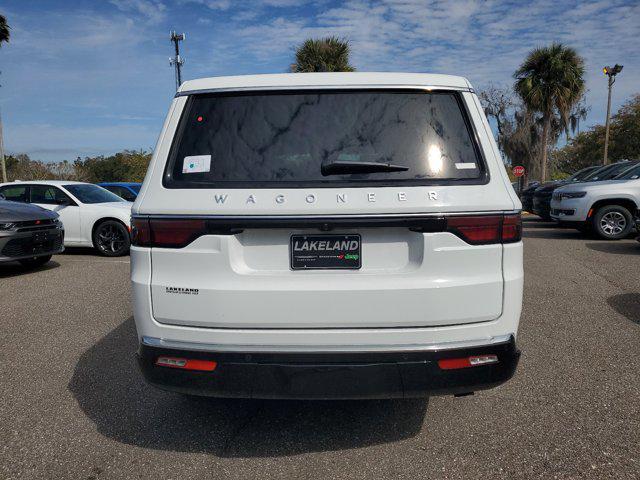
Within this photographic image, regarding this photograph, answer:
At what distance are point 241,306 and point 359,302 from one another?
1.76 feet

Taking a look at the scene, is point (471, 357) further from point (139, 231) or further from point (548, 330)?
point (548, 330)

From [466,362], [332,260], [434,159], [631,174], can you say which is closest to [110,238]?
[332,260]

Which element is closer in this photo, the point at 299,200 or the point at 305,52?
the point at 299,200

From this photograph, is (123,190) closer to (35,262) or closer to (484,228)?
(35,262)

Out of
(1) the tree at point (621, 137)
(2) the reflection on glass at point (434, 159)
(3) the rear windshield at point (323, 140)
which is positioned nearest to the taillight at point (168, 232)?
(3) the rear windshield at point (323, 140)

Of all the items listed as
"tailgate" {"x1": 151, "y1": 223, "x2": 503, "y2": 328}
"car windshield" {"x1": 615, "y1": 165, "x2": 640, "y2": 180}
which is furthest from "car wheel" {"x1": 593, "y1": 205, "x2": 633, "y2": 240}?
"tailgate" {"x1": 151, "y1": 223, "x2": 503, "y2": 328}

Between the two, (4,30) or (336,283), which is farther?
(4,30)

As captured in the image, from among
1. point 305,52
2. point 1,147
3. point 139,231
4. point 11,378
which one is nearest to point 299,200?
point 139,231

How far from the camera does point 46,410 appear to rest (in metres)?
3.25

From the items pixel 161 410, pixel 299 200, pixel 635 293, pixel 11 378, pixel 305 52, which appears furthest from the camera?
pixel 305 52

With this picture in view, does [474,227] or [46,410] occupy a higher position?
[474,227]

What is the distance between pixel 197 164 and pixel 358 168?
0.76 m

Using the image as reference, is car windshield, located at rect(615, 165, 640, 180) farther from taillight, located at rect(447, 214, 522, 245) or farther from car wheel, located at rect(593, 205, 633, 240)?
taillight, located at rect(447, 214, 522, 245)

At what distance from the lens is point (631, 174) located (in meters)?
11.2
